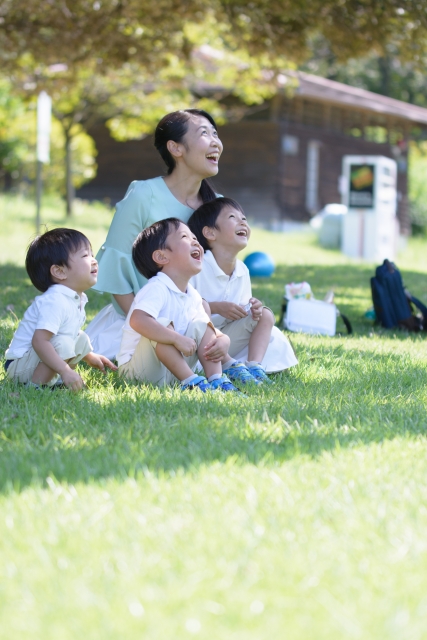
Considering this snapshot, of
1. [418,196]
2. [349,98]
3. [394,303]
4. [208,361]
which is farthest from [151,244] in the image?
[418,196]

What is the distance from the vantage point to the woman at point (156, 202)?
4.82 meters

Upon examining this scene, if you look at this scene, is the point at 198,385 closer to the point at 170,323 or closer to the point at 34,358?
the point at 170,323

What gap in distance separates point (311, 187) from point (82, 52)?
15539 millimetres

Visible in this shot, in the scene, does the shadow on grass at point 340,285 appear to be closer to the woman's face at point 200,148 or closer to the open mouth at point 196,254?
the woman's face at point 200,148

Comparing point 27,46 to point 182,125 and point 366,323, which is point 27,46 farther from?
point 182,125

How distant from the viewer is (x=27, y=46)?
1317cm

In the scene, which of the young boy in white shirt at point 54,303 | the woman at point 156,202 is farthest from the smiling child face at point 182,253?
the woman at point 156,202

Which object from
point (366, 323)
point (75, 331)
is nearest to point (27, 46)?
point (366, 323)

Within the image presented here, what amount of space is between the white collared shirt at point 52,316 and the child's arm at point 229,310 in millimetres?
819

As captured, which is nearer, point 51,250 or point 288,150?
point 51,250

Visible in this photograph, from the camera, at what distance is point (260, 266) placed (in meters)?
11.1

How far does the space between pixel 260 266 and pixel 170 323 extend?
23.1 ft

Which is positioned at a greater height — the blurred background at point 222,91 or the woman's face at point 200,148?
the blurred background at point 222,91

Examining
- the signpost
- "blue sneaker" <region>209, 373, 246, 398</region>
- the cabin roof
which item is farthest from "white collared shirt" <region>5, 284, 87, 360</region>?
the cabin roof
